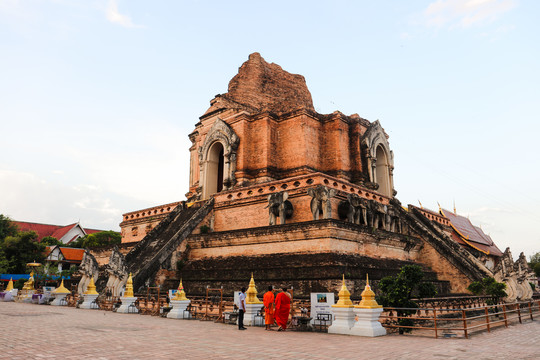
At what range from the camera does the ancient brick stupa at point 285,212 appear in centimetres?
1474

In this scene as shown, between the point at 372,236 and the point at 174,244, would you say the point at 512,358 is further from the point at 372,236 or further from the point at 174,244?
Result: the point at 174,244

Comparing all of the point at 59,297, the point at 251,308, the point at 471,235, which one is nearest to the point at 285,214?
the point at 251,308

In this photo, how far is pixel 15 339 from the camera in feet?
24.2

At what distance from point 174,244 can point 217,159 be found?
928 cm

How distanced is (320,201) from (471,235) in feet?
62.7

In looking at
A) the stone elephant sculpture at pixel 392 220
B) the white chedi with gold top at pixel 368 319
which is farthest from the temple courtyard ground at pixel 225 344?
the stone elephant sculpture at pixel 392 220

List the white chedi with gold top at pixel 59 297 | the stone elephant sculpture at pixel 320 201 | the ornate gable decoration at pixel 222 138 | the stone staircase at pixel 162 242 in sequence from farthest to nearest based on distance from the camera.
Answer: the ornate gable decoration at pixel 222 138 < the white chedi with gold top at pixel 59 297 < the stone staircase at pixel 162 242 < the stone elephant sculpture at pixel 320 201

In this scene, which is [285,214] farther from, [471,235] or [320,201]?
[471,235]

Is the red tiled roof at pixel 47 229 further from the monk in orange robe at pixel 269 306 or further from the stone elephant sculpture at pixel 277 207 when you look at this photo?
the monk in orange robe at pixel 269 306

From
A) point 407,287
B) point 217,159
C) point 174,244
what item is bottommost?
point 407,287

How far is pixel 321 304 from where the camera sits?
1021cm

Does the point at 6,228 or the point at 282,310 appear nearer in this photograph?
the point at 282,310

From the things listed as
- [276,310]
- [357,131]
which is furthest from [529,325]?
[357,131]

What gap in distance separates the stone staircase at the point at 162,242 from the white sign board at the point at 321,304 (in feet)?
28.0
